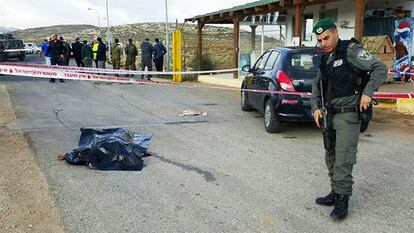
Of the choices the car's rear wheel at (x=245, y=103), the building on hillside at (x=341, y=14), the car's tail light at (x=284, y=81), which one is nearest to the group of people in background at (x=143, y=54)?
the building on hillside at (x=341, y=14)

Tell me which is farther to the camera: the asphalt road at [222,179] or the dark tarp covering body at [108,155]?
the dark tarp covering body at [108,155]

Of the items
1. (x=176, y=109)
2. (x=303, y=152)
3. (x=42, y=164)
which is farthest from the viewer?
(x=176, y=109)

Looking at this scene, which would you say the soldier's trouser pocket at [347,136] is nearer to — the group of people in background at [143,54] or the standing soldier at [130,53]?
the group of people in background at [143,54]

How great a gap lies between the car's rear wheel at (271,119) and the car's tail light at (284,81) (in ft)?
1.29

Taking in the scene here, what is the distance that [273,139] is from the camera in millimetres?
7281

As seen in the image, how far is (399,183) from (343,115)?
1.61 metres

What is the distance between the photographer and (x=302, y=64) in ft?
24.6

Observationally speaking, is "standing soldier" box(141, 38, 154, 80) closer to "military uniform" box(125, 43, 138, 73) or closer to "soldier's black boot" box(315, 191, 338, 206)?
"military uniform" box(125, 43, 138, 73)

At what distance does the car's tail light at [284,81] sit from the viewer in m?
7.29

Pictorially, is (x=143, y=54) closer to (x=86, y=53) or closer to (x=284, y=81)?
(x=86, y=53)

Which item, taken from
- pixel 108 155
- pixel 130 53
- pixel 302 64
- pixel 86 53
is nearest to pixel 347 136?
pixel 108 155

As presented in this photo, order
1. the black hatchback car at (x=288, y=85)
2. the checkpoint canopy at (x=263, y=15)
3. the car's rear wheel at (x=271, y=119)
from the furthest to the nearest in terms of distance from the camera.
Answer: the checkpoint canopy at (x=263, y=15), the car's rear wheel at (x=271, y=119), the black hatchback car at (x=288, y=85)

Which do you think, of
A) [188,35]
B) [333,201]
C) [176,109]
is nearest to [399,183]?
[333,201]

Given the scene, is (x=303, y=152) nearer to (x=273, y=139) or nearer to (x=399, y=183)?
(x=273, y=139)
